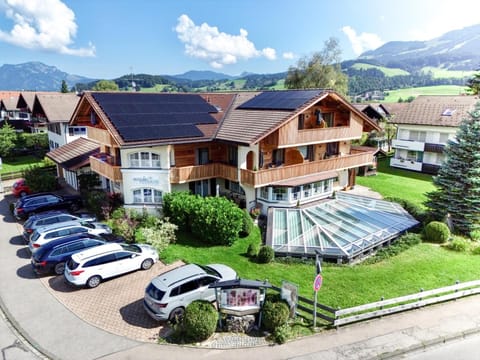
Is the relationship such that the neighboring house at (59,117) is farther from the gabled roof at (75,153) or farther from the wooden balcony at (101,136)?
the wooden balcony at (101,136)

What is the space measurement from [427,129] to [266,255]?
33831 millimetres

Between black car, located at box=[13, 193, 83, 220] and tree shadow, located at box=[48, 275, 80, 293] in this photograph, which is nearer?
tree shadow, located at box=[48, 275, 80, 293]

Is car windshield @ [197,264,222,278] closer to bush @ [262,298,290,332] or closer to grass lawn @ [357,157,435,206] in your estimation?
bush @ [262,298,290,332]

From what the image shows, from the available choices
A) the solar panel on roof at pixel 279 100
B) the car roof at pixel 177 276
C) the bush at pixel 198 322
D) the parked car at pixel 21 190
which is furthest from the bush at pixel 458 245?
the parked car at pixel 21 190

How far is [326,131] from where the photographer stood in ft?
88.5

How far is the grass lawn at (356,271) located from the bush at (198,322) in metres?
4.87

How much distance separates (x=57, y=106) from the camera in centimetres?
4341

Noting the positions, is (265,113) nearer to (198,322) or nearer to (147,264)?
(147,264)

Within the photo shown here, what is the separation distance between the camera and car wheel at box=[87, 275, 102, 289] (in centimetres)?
1646

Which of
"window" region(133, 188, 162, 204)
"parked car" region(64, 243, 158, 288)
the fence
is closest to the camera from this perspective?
the fence

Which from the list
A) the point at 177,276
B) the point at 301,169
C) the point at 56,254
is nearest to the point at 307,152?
the point at 301,169

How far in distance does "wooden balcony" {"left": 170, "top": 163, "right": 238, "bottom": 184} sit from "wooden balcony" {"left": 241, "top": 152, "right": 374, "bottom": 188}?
140 centimetres

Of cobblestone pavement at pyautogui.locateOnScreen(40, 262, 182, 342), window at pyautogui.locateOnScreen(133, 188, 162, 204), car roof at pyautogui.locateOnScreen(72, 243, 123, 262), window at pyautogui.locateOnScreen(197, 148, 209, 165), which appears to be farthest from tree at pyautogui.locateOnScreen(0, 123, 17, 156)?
car roof at pyautogui.locateOnScreen(72, 243, 123, 262)

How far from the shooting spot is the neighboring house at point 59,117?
40750 mm
